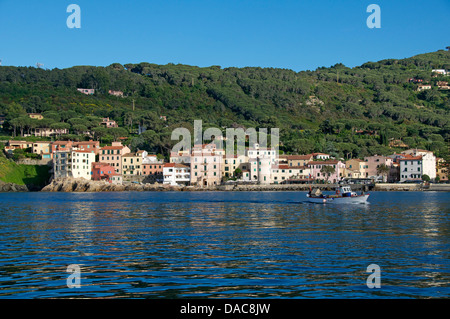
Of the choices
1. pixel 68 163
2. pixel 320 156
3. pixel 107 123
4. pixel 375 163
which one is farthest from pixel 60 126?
pixel 375 163

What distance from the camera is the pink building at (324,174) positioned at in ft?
311

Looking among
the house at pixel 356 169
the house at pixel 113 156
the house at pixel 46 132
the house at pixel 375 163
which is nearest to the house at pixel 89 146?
the house at pixel 113 156

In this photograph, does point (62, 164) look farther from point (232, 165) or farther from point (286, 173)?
point (286, 173)

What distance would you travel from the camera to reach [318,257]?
16453mm

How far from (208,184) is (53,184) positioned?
28.1 meters

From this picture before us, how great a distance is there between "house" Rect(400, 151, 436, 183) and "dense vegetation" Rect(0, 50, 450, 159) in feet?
21.4

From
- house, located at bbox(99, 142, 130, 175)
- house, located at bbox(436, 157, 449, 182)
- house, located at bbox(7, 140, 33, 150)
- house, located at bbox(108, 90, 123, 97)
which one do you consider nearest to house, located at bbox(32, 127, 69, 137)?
house, located at bbox(7, 140, 33, 150)

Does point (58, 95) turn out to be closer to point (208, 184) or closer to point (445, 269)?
point (208, 184)

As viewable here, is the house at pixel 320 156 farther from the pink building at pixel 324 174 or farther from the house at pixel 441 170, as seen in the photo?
the house at pixel 441 170

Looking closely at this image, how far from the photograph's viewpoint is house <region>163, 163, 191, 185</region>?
93.5m

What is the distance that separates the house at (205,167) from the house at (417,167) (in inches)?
1387

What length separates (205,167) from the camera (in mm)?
94562

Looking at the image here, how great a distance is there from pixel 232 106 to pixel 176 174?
210 feet
